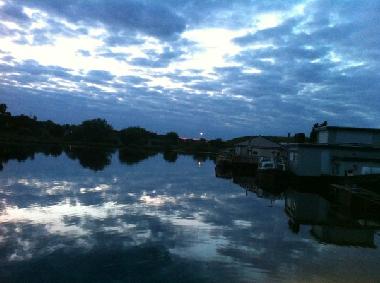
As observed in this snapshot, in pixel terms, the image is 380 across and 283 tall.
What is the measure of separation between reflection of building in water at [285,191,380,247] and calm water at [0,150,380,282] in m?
0.05

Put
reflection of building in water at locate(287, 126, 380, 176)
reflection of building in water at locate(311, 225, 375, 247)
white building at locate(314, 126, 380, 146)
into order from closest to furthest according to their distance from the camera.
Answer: reflection of building in water at locate(311, 225, 375, 247) < reflection of building in water at locate(287, 126, 380, 176) < white building at locate(314, 126, 380, 146)

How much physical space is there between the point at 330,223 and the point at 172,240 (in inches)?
415

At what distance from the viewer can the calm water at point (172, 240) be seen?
1263 centimetres

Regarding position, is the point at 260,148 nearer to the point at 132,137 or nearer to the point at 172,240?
the point at 172,240

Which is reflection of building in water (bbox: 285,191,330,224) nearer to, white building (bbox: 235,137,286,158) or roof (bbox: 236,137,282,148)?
white building (bbox: 235,137,286,158)

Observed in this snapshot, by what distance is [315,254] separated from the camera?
16.1 metres

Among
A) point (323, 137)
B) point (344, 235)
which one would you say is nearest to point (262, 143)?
point (323, 137)

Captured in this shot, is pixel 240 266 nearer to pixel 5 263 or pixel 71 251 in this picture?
pixel 71 251

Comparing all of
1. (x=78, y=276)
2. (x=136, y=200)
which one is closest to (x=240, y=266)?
(x=78, y=276)

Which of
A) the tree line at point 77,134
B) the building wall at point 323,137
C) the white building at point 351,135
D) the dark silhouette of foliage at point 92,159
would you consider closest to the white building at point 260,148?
the building wall at point 323,137

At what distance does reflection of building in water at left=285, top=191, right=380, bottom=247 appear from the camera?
63.7 feet

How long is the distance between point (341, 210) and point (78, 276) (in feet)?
69.3

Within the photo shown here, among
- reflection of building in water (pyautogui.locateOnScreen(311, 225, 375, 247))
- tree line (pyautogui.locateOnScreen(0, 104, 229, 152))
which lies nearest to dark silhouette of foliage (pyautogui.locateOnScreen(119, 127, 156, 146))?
tree line (pyautogui.locateOnScreen(0, 104, 229, 152))

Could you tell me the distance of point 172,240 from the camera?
1677cm
